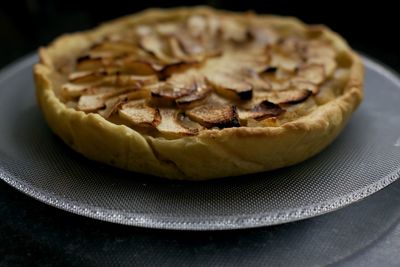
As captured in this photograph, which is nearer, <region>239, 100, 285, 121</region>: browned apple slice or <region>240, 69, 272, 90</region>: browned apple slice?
<region>239, 100, 285, 121</region>: browned apple slice

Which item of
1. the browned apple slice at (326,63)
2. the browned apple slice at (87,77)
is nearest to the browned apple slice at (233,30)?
the browned apple slice at (326,63)

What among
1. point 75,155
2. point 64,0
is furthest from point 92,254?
point 64,0

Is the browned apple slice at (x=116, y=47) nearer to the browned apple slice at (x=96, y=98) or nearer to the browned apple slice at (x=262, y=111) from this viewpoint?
the browned apple slice at (x=96, y=98)

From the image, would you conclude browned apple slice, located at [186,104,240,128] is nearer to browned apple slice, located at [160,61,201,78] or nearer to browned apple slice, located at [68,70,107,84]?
browned apple slice, located at [160,61,201,78]

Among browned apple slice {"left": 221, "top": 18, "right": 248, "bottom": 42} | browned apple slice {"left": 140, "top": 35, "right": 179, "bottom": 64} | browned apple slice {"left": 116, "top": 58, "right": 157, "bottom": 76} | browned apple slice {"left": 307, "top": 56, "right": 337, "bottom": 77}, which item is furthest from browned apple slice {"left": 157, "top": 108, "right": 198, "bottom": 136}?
browned apple slice {"left": 221, "top": 18, "right": 248, "bottom": 42}

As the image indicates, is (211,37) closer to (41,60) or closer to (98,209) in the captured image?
(41,60)

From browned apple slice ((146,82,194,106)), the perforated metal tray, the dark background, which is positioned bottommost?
the dark background
